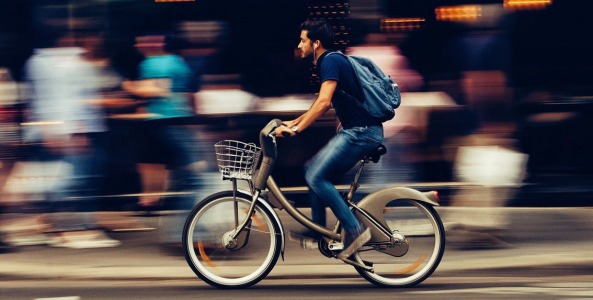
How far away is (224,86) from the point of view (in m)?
9.60

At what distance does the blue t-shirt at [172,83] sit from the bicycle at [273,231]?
1825mm

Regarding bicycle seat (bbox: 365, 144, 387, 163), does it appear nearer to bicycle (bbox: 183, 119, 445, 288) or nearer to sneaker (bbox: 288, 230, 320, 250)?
bicycle (bbox: 183, 119, 445, 288)

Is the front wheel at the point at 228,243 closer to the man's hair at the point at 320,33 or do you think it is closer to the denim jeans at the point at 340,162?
the denim jeans at the point at 340,162

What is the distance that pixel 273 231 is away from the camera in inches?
265

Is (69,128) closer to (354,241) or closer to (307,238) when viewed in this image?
(307,238)

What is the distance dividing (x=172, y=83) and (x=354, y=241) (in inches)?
99.1

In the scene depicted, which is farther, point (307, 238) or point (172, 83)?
point (172, 83)

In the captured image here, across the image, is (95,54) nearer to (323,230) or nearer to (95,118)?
(95,118)

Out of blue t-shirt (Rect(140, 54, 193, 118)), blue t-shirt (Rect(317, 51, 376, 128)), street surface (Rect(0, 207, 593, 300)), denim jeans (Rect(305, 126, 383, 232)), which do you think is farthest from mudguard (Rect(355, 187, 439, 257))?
blue t-shirt (Rect(140, 54, 193, 118))

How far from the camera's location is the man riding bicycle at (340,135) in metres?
6.52

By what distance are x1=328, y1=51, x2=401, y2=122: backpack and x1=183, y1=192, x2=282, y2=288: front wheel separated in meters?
0.89

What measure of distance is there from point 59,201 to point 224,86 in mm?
1810

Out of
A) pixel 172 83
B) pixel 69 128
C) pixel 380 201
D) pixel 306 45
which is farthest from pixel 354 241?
pixel 69 128

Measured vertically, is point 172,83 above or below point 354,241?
Result: above
